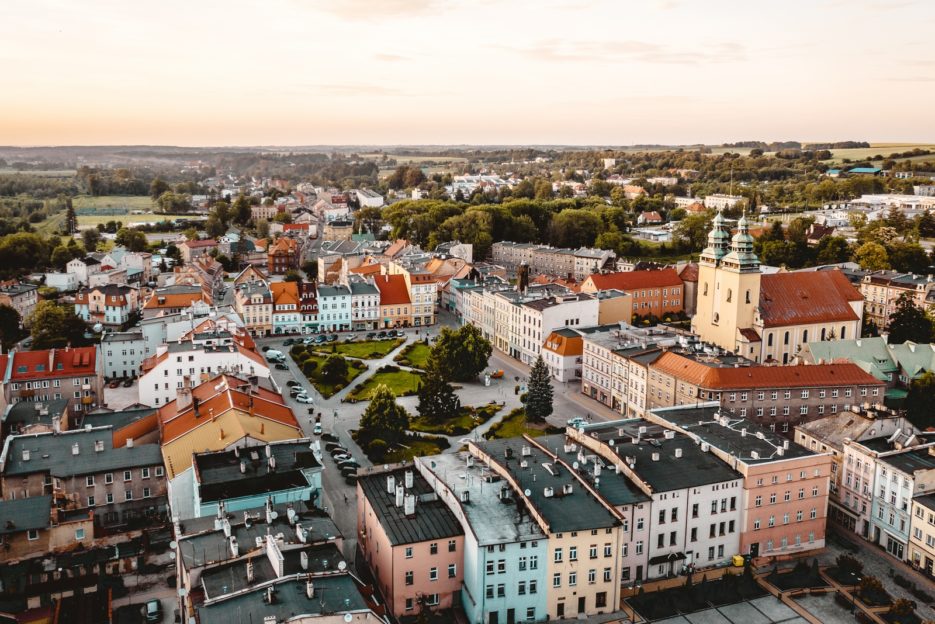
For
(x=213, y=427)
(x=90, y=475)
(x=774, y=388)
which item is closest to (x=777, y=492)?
(x=774, y=388)

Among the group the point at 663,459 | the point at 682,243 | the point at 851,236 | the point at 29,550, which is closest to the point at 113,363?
the point at 29,550

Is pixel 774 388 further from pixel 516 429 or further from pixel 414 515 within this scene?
pixel 414 515

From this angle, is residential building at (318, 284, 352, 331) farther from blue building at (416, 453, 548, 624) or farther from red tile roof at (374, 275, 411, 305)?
blue building at (416, 453, 548, 624)

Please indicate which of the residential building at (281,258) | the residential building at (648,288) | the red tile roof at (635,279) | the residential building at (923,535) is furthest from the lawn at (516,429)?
the residential building at (281,258)

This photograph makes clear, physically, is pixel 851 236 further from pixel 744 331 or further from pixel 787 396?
pixel 787 396

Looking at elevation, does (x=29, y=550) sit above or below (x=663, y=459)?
below
